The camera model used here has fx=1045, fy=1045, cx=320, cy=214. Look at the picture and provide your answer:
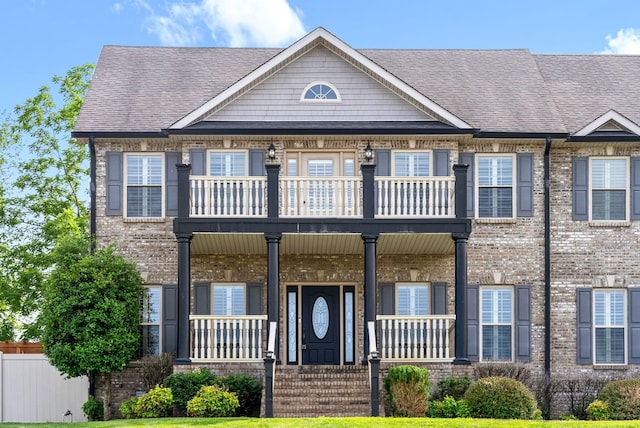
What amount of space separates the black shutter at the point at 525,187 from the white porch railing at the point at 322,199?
428 centimetres

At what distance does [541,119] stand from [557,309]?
4510mm

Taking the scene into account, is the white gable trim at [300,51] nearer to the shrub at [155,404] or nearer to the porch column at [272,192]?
the porch column at [272,192]

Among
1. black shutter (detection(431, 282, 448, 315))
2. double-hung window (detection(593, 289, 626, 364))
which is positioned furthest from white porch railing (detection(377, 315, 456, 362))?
double-hung window (detection(593, 289, 626, 364))

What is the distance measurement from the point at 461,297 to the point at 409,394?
2.86 metres

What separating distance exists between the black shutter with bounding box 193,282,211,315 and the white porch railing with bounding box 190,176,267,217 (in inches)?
96.4

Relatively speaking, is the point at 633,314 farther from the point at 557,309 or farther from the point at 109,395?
the point at 109,395

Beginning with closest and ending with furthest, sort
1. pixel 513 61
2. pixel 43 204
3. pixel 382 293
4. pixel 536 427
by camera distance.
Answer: pixel 536 427, pixel 382 293, pixel 513 61, pixel 43 204

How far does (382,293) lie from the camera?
24406mm

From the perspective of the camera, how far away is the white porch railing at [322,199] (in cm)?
2241

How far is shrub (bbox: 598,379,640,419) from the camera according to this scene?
2112 centimetres

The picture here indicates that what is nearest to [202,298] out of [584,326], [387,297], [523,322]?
[387,297]

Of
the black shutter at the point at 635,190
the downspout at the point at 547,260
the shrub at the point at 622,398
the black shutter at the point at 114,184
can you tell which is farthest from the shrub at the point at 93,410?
the black shutter at the point at 635,190

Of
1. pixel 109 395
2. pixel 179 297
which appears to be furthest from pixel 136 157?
pixel 109 395

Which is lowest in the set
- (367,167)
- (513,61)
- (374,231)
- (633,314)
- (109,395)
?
(109,395)
